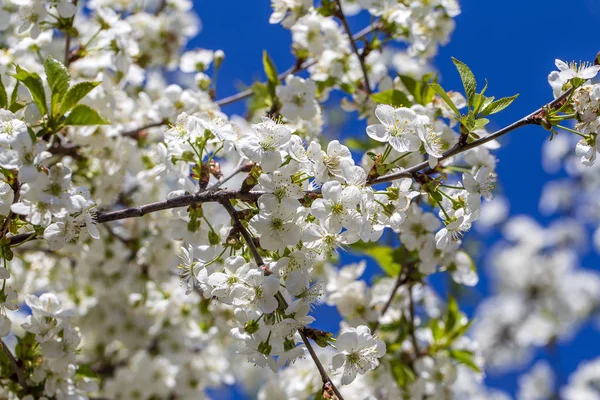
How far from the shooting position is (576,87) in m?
1.84

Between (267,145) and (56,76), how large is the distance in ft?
2.43

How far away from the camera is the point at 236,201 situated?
2.00 meters

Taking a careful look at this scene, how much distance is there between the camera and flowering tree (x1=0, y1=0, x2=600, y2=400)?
1.83 metres

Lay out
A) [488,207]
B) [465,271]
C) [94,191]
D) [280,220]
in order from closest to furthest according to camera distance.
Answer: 1. [280,220]
2. [465,271]
3. [94,191]
4. [488,207]

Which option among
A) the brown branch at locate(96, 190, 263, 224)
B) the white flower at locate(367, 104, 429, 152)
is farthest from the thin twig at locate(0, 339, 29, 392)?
the white flower at locate(367, 104, 429, 152)

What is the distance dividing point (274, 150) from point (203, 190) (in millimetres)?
346

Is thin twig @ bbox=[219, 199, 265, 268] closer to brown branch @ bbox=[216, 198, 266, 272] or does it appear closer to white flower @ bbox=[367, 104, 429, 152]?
brown branch @ bbox=[216, 198, 266, 272]

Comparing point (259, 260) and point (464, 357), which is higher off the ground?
point (464, 357)

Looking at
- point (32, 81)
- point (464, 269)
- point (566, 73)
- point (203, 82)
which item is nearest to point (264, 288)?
point (32, 81)

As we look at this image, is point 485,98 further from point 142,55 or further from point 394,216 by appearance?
point 142,55

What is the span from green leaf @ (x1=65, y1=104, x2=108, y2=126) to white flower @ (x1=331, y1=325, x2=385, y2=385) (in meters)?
1.10

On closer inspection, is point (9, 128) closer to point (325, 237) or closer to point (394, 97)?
point (325, 237)

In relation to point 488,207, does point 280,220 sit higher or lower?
lower

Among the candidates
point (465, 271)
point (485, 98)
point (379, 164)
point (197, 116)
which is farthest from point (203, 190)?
point (465, 271)
